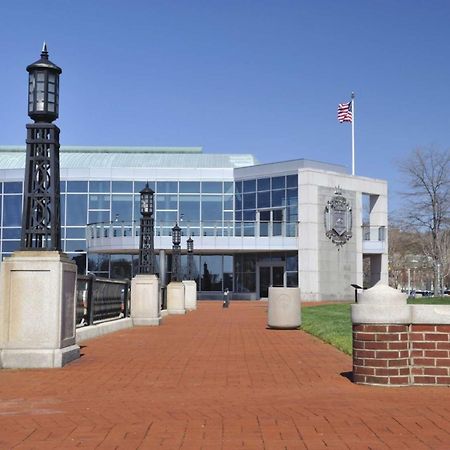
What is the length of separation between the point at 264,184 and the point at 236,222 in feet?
14.4

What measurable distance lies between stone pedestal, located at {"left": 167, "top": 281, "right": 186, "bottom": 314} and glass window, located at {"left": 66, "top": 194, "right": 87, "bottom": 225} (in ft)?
97.9

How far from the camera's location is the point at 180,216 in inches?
2245

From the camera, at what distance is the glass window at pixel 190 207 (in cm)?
5747

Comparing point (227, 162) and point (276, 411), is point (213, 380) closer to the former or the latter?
point (276, 411)

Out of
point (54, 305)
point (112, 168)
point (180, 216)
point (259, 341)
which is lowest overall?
point (259, 341)

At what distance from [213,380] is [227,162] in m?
55.9

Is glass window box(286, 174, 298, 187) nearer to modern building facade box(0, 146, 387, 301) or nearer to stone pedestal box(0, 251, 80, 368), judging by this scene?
modern building facade box(0, 146, 387, 301)

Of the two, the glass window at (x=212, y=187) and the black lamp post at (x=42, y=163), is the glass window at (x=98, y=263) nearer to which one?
the glass window at (x=212, y=187)

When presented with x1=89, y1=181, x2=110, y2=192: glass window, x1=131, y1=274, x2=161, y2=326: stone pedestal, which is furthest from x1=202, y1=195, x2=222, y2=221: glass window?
x1=131, y1=274, x2=161, y2=326: stone pedestal

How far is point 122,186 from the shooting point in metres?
58.1

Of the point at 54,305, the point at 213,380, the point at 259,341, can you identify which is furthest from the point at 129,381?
the point at 259,341

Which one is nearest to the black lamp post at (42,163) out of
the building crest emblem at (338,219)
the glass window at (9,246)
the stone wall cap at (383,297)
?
the stone wall cap at (383,297)

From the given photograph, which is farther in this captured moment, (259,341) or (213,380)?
(259,341)

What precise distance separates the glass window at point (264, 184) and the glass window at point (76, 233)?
14940mm
